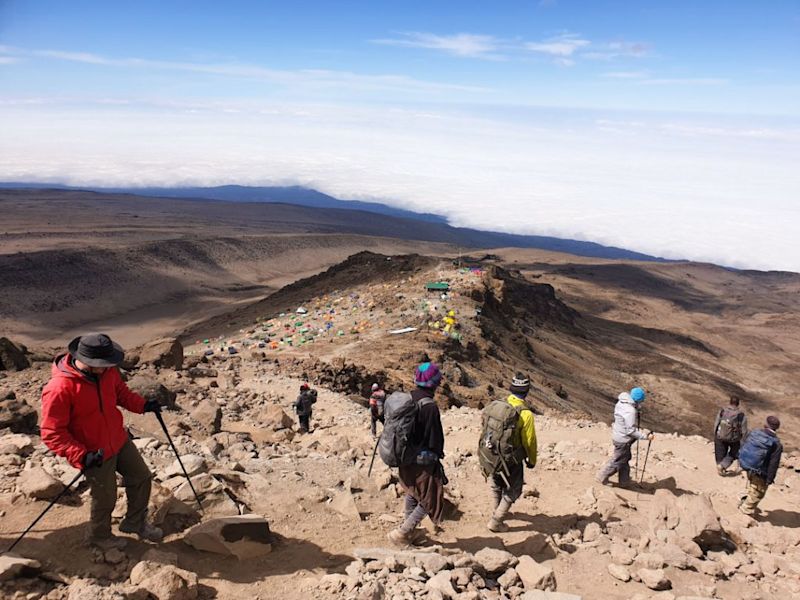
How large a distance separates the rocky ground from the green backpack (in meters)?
0.86

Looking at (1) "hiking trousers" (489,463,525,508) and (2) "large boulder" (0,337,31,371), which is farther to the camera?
(2) "large boulder" (0,337,31,371)

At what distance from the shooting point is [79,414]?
14.1 feet

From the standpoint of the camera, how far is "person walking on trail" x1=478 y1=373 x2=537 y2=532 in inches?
224

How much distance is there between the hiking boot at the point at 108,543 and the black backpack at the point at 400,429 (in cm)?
230

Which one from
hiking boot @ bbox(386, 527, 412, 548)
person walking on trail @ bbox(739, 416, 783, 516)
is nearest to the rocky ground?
hiking boot @ bbox(386, 527, 412, 548)

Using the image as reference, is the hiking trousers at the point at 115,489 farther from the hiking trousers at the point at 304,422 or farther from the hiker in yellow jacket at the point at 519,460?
the hiking trousers at the point at 304,422

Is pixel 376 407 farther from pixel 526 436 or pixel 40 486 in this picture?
pixel 40 486

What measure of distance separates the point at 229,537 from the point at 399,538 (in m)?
1.66

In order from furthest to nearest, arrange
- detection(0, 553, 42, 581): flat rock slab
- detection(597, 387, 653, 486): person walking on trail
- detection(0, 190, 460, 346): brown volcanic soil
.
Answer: detection(0, 190, 460, 346): brown volcanic soil < detection(597, 387, 653, 486): person walking on trail < detection(0, 553, 42, 581): flat rock slab

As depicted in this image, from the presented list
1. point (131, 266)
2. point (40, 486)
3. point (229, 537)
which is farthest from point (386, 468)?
point (131, 266)

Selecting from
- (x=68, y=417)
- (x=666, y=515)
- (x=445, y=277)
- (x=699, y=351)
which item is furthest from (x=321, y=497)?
(x=699, y=351)

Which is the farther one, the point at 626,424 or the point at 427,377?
the point at 626,424

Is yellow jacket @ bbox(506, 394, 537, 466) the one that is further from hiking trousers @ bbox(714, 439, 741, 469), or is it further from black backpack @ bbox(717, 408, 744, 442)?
hiking trousers @ bbox(714, 439, 741, 469)

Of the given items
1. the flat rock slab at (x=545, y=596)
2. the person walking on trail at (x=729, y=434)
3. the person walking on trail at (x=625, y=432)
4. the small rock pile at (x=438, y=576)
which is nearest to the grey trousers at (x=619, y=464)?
the person walking on trail at (x=625, y=432)
